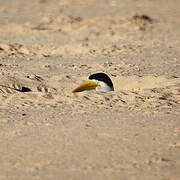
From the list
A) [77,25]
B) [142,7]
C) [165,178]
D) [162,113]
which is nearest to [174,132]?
[162,113]

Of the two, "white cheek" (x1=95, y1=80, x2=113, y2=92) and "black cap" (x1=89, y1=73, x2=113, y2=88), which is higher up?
"black cap" (x1=89, y1=73, x2=113, y2=88)

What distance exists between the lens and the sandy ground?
552 centimetres

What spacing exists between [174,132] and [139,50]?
5.00 metres

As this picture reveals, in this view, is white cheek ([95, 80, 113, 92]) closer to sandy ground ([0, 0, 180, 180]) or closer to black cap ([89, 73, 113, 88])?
black cap ([89, 73, 113, 88])

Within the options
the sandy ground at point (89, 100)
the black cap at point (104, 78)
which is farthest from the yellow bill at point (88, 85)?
the sandy ground at point (89, 100)

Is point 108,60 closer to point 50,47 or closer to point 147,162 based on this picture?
point 50,47

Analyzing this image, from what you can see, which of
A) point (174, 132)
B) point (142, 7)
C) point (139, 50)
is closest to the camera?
point (174, 132)

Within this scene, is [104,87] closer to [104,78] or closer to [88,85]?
[104,78]

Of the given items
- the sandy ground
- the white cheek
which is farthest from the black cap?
the sandy ground

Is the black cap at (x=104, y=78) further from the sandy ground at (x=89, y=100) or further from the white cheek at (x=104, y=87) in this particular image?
the sandy ground at (x=89, y=100)

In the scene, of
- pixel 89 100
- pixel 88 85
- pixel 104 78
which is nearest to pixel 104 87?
pixel 104 78

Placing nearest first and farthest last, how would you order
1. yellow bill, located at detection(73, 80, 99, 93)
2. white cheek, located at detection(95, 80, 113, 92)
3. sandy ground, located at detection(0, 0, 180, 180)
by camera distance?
sandy ground, located at detection(0, 0, 180, 180) → white cheek, located at detection(95, 80, 113, 92) → yellow bill, located at detection(73, 80, 99, 93)

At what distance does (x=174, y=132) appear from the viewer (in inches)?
Result: 249

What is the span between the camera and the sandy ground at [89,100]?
5520 millimetres
